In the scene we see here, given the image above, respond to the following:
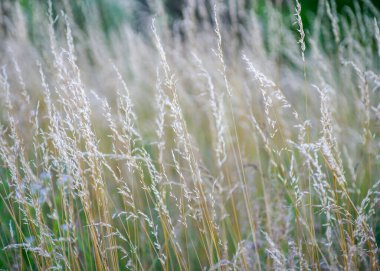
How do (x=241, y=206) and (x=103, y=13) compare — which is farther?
(x=103, y=13)

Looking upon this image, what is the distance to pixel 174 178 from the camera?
2.63m

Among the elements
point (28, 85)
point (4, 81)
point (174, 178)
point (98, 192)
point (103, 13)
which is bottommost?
point (174, 178)

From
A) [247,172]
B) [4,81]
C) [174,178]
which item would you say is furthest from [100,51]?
[4,81]

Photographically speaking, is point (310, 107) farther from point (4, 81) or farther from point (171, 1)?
point (171, 1)

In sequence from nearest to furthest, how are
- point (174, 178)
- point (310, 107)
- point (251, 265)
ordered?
point (251, 265), point (174, 178), point (310, 107)

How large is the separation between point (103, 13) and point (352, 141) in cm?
558

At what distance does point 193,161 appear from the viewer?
1327 mm

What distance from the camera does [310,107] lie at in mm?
3406

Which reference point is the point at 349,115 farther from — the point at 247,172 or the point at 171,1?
the point at 171,1

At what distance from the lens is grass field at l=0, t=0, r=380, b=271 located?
1324 millimetres

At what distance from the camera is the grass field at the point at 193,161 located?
132 centimetres

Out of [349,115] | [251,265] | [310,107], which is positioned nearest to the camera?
[251,265]

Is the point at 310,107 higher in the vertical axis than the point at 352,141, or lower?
higher

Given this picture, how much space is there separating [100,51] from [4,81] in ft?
7.03
